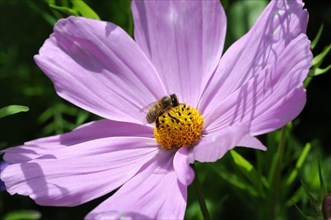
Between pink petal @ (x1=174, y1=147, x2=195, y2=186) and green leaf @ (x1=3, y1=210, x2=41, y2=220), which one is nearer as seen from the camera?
pink petal @ (x1=174, y1=147, x2=195, y2=186)

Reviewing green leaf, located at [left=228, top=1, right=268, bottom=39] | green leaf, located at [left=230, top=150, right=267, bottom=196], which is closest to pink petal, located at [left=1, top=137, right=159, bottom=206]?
green leaf, located at [left=230, top=150, right=267, bottom=196]

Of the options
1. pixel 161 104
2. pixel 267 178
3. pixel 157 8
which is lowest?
pixel 267 178

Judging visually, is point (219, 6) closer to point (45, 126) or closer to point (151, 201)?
point (151, 201)

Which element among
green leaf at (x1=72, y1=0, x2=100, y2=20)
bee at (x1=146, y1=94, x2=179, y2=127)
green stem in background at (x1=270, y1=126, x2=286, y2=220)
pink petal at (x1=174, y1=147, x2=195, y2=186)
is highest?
green leaf at (x1=72, y1=0, x2=100, y2=20)

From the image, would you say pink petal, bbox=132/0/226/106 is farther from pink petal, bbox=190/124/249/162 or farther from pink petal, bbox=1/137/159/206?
pink petal, bbox=190/124/249/162

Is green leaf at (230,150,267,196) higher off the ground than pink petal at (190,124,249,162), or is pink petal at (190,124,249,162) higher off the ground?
pink petal at (190,124,249,162)

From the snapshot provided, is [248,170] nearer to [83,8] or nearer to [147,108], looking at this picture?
[147,108]

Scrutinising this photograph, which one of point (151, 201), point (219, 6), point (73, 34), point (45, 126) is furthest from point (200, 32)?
point (45, 126)

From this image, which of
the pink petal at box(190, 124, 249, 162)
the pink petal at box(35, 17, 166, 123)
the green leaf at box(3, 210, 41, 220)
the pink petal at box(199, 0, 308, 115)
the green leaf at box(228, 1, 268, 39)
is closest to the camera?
the pink petal at box(190, 124, 249, 162)
